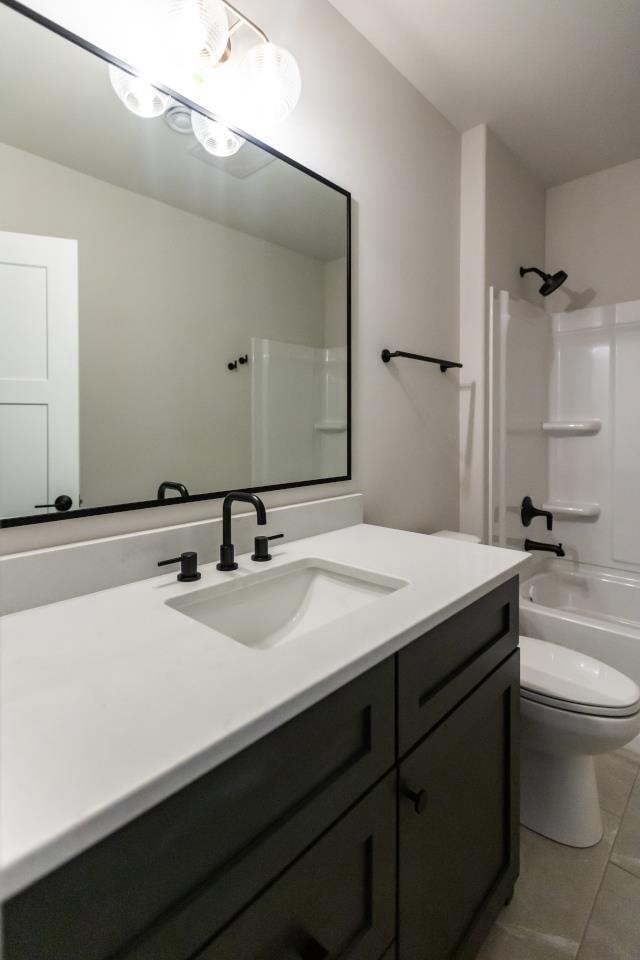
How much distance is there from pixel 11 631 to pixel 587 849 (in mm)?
1647

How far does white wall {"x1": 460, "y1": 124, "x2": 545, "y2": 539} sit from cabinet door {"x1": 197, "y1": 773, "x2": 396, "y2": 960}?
1.52 metres

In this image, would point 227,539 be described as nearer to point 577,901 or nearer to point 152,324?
point 152,324

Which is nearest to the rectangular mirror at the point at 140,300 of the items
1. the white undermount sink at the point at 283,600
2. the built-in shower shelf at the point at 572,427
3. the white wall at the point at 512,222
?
the white undermount sink at the point at 283,600

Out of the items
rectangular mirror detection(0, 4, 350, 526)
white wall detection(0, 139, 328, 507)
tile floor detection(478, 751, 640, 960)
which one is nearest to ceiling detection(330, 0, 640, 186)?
rectangular mirror detection(0, 4, 350, 526)

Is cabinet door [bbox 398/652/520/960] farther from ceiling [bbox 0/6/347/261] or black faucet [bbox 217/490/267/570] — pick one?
ceiling [bbox 0/6/347/261]

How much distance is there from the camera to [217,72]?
3.71 feet

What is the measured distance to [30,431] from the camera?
2.89 feet

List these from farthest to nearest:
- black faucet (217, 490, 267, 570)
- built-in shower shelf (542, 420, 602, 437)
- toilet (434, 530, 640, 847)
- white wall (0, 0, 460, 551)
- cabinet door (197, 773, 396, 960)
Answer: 1. built-in shower shelf (542, 420, 602, 437)
2. white wall (0, 0, 460, 551)
3. toilet (434, 530, 640, 847)
4. black faucet (217, 490, 267, 570)
5. cabinet door (197, 773, 396, 960)

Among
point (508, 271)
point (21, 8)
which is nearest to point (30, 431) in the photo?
point (21, 8)

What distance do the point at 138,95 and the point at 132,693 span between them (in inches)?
46.1

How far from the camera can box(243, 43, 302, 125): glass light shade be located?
3.70ft

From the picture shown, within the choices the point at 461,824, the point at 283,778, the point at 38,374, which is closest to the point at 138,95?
the point at 38,374

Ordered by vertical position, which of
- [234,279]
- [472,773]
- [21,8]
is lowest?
[472,773]

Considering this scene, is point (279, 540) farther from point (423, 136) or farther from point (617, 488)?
point (617, 488)
